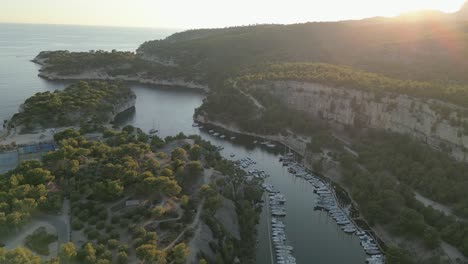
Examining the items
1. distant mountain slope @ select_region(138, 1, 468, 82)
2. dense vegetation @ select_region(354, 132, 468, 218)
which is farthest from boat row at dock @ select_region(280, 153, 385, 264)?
distant mountain slope @ select_region(138, 1, 468, 82)

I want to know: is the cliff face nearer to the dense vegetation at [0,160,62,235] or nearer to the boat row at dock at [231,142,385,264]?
the boat row at dock at [231,142,385,264]

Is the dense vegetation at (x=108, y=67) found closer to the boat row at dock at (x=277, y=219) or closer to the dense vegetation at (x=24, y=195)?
the boat row at dock at (x=277, y=219)

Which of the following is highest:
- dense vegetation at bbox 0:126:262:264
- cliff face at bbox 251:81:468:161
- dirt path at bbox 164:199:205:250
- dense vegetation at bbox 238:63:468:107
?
dense vegetation at bbox 238:63:468:107

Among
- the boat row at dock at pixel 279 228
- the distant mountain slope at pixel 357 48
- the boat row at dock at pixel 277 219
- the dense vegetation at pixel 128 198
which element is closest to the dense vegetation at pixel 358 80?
the distant mountain slope at pixel 357 48

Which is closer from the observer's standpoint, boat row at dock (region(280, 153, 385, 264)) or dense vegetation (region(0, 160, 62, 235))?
dense vegetation (region(0, 160, 62, 235))

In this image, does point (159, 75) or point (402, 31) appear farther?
point (159, 75)

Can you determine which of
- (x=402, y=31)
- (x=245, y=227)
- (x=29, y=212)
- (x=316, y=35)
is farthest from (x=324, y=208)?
(x=316, y=35)

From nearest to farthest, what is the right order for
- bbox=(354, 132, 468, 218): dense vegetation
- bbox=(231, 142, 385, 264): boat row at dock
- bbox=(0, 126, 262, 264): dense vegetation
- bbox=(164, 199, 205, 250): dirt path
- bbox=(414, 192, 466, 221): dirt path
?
bbox=(0, 126, 262, 264): dense vegetation, bbox=(164, 199, 205, 250): dirt path, bbox=(231, 142, 385, 264): boat row at dock, bbox=(414, 192, 466, 221): dirt path, bbox=(354, 132, 468, 218): dense vegetation

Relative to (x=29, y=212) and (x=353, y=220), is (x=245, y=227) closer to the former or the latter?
(x=353, y=220)
